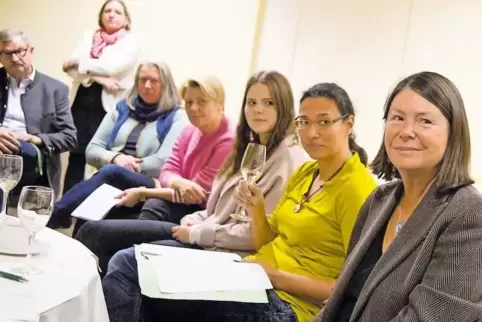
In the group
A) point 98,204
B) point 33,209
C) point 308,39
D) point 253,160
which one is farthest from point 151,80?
point 33,209

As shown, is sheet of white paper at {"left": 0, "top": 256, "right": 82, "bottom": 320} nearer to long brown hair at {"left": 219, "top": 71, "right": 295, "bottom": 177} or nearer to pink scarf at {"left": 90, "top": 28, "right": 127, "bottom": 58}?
long brown hair at {"left": 219, "top": 71, "right": 295, "bottom": 177}

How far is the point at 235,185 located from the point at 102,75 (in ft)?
6.80

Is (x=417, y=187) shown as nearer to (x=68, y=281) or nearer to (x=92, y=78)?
(x=68, y=281)

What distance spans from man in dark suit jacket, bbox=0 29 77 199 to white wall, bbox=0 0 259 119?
40.0 inches

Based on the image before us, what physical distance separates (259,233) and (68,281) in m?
0.84

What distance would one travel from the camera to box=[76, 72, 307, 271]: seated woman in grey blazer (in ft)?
7.20

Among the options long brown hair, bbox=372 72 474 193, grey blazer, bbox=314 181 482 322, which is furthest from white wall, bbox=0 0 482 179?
grey blazer, bbox=314 181 482 322

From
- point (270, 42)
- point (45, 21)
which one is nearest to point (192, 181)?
point (270, 42)

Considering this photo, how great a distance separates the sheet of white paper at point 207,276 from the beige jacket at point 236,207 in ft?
1.21

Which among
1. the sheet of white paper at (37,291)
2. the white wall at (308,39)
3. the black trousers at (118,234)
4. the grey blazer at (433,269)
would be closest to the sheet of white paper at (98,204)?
the black trousers at (118,234)

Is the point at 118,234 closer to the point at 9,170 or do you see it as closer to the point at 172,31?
the point at 9,170

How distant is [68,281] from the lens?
1.34 meters

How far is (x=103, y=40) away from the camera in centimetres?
417

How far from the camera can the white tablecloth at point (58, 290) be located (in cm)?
117
